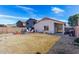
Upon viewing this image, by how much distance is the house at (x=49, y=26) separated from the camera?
2.45 metres

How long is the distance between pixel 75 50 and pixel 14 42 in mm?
628

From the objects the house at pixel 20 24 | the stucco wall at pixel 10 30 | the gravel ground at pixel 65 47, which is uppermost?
the house at pixel 20 24

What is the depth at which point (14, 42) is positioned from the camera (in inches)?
96.1

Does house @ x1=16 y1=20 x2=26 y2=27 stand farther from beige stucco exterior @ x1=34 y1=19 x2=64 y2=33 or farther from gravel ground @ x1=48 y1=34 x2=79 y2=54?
gravel ground @ x1=48 y1=34 x2=79 y2=54

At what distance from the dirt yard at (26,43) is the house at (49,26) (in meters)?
0.06

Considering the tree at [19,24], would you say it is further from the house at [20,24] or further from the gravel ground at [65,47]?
the gravel ground at [65,47]

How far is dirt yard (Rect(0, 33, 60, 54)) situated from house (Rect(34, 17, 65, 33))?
0.06 m

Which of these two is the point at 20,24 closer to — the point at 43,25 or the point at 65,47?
the point at 43,25

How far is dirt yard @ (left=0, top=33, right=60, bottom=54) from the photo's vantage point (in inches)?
95.3

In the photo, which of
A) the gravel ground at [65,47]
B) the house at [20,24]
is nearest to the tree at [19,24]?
the house at [20,24]

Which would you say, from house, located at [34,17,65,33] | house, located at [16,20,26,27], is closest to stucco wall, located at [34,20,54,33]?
house, located at [34,17,65,33]
